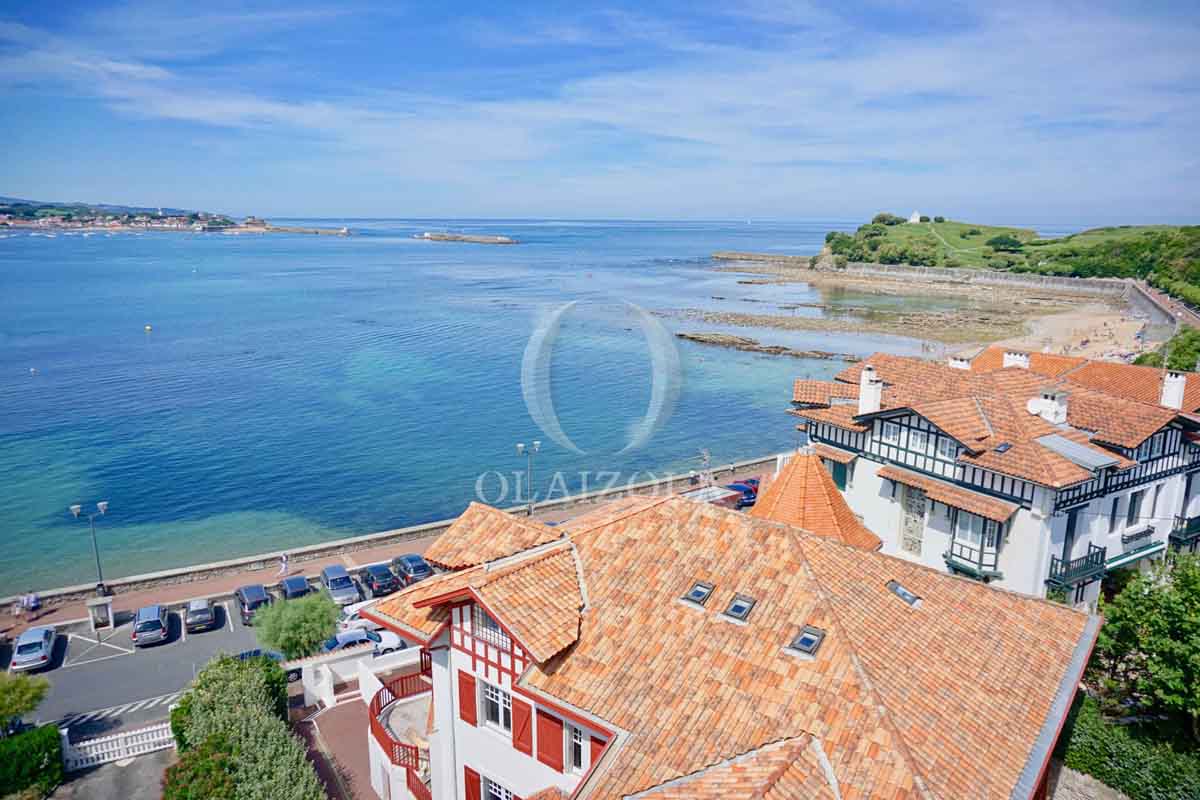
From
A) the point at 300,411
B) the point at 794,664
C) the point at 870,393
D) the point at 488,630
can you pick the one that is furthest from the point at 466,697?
the point at 300,411

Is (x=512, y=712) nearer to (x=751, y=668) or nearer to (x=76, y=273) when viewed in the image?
(x=751, y=668)

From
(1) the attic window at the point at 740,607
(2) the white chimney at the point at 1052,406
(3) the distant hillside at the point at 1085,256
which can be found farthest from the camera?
(3) the distant hillside at the point at 1085,256

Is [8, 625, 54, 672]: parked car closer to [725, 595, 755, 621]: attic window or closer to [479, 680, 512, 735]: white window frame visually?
[479, 680, 512, 735]: white window frame

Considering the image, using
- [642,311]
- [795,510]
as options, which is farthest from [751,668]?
[642,311]

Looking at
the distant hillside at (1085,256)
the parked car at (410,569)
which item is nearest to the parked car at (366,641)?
the parked car at (410,569)

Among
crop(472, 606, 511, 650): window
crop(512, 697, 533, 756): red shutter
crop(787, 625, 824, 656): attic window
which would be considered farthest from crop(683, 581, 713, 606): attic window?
crop(512, 697, 533, 756): red shutter

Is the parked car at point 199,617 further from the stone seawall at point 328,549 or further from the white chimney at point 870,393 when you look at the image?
the white chimney at point 870,393

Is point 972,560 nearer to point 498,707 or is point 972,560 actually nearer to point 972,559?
point 972,559

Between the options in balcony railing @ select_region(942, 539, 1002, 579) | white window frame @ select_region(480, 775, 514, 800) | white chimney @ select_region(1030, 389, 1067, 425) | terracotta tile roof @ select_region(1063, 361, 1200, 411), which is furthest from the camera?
terracotta tile roof @ select_region(1063, 361, 1200, 411)
